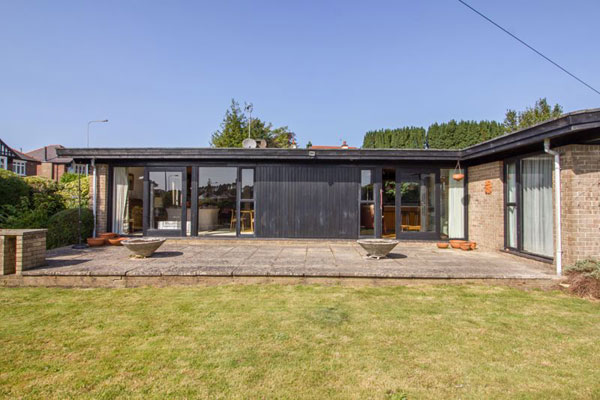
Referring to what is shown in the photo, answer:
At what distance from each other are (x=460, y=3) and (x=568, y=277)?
5.78 meters

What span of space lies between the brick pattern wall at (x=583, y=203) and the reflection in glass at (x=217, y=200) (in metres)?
7.93

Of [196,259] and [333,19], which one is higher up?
[333,19]

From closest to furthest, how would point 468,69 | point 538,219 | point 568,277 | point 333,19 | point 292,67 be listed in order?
point 568,277 < point 538,219 < point 333,19 < point 468,69 < point 292,67

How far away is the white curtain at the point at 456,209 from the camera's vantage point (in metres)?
9.06

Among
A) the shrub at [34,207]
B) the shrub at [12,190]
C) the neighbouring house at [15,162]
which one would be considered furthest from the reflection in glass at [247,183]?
the neighbouring house at [15,162]

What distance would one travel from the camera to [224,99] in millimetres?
23562

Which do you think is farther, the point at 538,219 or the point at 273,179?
the point at 273,179

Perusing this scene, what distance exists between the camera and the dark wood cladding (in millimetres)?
9234

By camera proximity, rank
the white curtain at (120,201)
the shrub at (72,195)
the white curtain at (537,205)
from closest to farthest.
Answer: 1. the white curtain at (537,205)
2. the white curtain at (120,201)
3. the shrub at (72,195)

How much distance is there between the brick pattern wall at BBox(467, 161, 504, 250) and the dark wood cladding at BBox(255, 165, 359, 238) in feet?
10.8

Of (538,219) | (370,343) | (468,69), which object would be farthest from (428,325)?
(468,69)

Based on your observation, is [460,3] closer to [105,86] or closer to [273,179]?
[273,179]

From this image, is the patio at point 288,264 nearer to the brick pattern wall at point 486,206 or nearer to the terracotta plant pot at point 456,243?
the terracotta plant pot at point 456,243

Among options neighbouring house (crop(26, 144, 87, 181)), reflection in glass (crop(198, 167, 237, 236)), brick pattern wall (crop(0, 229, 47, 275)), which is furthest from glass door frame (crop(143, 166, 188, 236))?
neighbouring house (crop(26, 144, 87, 181))
